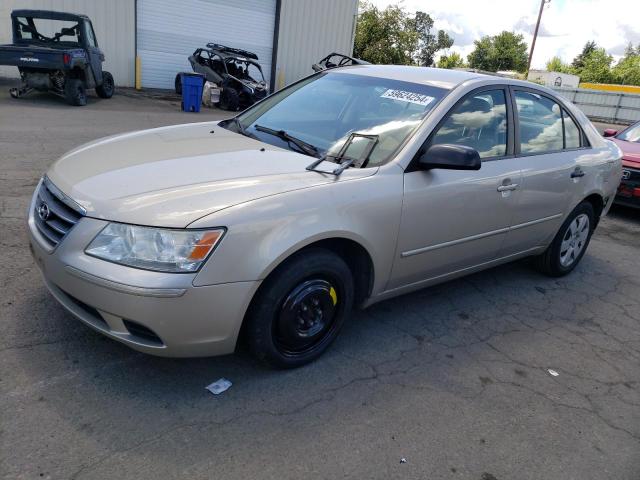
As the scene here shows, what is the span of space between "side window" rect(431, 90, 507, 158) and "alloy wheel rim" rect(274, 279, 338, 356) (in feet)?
3.97

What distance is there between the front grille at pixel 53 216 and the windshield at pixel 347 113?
1333mm

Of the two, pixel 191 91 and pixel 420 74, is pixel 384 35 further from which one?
pixel 420 74

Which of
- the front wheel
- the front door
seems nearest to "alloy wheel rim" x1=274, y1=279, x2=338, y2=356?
the front wheel

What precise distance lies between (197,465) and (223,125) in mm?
2599

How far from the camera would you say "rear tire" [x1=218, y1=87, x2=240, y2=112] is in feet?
50.5

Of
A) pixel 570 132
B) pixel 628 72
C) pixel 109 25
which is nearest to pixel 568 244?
pixel 570 132

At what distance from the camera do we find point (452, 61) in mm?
70438

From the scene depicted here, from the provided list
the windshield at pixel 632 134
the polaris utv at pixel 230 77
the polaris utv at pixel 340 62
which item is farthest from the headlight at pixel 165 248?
the polaris utv at pixel 230 77

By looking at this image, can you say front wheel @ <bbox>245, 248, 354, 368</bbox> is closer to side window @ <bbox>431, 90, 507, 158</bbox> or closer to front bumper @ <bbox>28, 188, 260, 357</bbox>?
front bumper @ <bbox>28, 188, 260, 357</bbox>

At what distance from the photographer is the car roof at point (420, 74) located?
12.4ft

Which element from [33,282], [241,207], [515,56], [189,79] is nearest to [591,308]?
[241,207]

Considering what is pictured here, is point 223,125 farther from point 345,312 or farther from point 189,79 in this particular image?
point 189,79

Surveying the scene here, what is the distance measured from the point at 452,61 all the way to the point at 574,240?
232 ft

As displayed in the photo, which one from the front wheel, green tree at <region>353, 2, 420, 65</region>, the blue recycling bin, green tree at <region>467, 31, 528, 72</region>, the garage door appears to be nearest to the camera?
the front wheel
